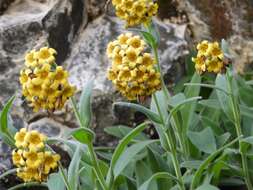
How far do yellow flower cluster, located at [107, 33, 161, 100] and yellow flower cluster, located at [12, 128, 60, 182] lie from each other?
0.34 m

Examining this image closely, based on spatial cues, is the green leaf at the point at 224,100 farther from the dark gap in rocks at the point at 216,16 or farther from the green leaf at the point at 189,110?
the dark gap in rocks at the point at 216,16

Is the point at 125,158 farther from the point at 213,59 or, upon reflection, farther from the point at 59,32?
the point at 59,32

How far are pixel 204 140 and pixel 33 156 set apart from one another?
106 cm

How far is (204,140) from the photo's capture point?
9.84 ft

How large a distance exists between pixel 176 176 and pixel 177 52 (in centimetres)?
111

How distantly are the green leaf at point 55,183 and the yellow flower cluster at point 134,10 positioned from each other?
745 millimetres

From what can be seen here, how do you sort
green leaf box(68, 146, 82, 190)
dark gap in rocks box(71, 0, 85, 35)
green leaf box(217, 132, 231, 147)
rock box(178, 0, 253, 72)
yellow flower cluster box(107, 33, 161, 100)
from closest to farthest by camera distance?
yellow flower cluster box(107, 33, 161, 100) → green leaf box(68, 146, 82, 190) → green leaf box(217, 132, 231, 147) → dark gap in rocks box(71, 0, 85, 35) → rock box(178, 0, 253, 72)

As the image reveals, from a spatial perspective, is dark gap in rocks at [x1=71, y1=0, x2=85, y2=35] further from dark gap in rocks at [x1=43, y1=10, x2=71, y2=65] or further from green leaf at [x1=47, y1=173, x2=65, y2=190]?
Answer: green leaf at [x1=47, y1=173, x2=65, y2=190]

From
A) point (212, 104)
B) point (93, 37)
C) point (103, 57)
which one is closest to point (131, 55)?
point (212, 104)

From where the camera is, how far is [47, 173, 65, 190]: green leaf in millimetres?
2781

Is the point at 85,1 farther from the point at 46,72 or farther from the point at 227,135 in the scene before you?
the point at 46,72

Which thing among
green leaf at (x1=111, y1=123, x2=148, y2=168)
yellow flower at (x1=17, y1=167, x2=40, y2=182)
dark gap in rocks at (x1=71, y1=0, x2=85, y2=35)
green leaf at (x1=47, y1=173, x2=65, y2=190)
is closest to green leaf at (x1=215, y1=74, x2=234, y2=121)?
green leaf at (x1=111, y1=123, x2=148, y2=168)

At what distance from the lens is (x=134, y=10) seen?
8.25 ft

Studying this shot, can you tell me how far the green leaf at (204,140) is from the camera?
297 centimetres
